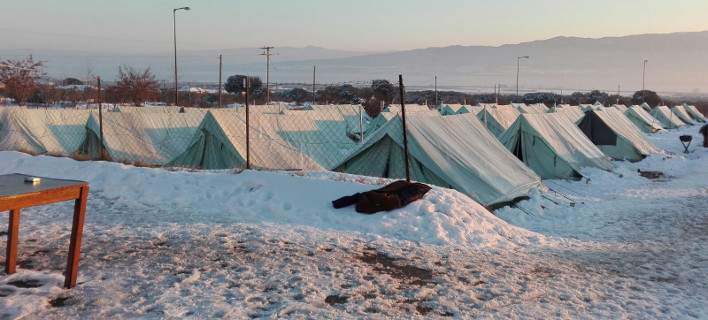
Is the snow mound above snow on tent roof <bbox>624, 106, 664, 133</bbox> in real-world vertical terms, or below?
below

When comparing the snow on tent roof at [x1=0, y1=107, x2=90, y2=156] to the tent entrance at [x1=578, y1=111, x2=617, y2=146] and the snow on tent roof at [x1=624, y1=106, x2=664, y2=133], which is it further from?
the snow on tent roof at [x1=624, y1=106, x2=664, y2=133]

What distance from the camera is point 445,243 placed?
26.1 ft

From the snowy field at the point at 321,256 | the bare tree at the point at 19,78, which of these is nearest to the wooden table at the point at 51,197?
the snowy field at the point at 321,256

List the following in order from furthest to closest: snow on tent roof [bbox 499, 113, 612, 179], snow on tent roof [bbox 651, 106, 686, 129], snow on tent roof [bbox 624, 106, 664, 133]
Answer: snow on tent roof [bbox 651, 106, 686, 129] < snow on tent roof [bbox 624, 106, 664, 133] < snow on tent roof [bbox 499, 113, 612, 179]

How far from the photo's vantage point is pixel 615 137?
25.2 meters

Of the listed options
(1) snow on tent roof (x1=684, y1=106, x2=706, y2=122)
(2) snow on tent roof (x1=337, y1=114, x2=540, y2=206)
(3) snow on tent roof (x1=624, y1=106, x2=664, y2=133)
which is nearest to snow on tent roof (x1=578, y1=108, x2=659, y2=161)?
(2) snow on tent roof (x1=337, y1=114, x2=540, y2=206)

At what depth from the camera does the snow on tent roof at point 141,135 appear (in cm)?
1931

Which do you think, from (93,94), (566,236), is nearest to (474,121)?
(566,236)

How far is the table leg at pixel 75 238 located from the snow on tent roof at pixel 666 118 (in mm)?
52140

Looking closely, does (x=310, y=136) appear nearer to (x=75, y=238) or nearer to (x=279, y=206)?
(x=279, y=206)

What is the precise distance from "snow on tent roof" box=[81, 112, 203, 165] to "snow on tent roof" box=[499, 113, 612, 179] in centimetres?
1067

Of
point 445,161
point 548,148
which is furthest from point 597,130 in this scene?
point 445,161

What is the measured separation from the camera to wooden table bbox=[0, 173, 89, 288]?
16.3ft

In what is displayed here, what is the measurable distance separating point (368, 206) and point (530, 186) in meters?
6.02
